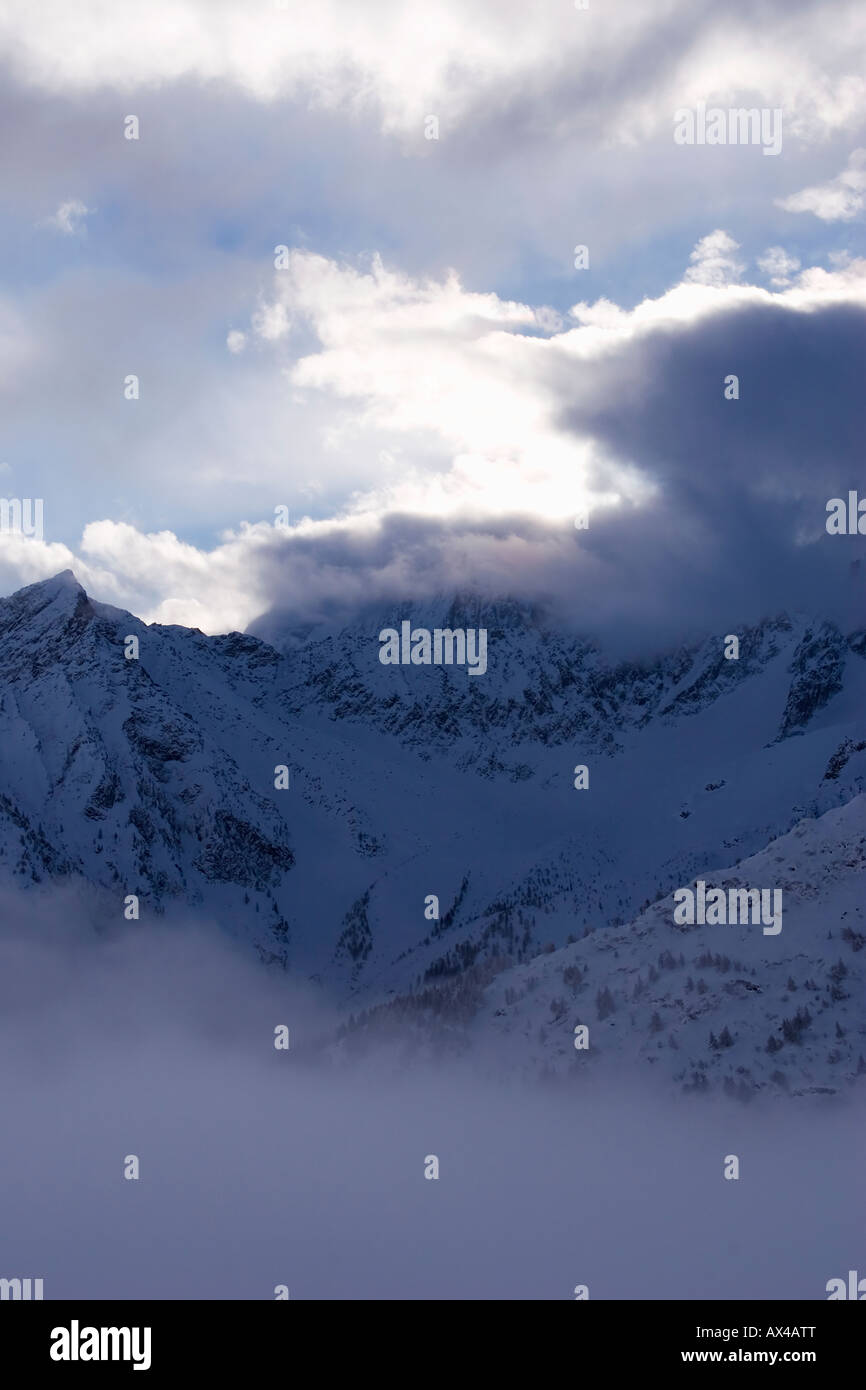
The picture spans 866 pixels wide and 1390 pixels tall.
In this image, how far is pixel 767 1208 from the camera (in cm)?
4697

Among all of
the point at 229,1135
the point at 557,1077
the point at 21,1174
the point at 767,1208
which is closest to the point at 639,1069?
the point at 557,1077

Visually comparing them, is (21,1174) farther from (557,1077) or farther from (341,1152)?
(557,1077)

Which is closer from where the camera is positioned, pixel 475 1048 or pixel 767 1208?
pixel 767 1208

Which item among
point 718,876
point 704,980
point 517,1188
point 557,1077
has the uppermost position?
point 718,876

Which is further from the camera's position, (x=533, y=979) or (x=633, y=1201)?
(x=533, y=979)

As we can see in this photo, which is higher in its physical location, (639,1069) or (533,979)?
(533,979)

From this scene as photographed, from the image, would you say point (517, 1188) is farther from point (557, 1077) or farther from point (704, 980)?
point (704, 980)

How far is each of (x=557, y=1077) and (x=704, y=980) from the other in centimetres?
810

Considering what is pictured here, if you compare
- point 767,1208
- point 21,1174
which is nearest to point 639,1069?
point 767,1208

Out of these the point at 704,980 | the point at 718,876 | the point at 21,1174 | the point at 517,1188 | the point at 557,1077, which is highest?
the point at 718,876

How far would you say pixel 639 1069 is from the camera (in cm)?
5288

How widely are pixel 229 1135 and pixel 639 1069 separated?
61504mm
